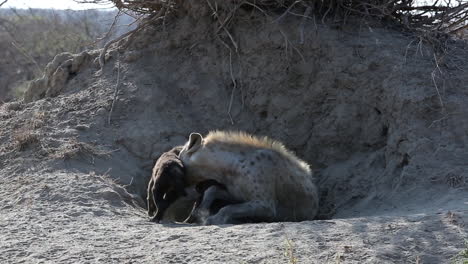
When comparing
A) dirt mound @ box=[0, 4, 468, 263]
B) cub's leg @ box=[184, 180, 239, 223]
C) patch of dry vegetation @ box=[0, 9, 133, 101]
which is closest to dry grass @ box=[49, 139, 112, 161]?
dirt mound @ box=[0, 4, 468, 263]

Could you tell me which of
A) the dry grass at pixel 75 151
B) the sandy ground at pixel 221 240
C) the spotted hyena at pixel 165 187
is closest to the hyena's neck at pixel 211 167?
the spotted hyena at pixel 165 187

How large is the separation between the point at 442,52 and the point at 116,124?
2.64 m

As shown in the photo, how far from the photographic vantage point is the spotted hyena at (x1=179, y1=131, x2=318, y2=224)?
4.68 m

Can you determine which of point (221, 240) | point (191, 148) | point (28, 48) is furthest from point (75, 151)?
point (28, 48)

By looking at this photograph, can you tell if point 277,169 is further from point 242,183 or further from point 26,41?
point 26,41

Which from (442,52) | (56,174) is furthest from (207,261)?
(442,52)

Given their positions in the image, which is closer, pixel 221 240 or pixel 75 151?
pixel 221 240

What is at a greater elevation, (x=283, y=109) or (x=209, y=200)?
(x=283, y=109)

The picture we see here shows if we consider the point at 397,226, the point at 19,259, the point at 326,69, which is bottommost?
the point at 19,259

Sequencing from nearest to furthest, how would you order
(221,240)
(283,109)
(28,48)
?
(221,240) → (283,109) → (28,48)

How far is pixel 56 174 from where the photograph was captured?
4.99 metres

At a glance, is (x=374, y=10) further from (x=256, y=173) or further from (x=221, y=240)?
(x=221, y=240)

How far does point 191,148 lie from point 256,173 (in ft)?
1.63

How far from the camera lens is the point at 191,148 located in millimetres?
4906
